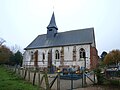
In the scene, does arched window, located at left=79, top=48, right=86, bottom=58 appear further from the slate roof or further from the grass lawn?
the grass lawn

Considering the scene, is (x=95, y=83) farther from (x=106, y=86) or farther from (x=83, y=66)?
(x=83, y=66)

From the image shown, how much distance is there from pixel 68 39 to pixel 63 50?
9.62 ft

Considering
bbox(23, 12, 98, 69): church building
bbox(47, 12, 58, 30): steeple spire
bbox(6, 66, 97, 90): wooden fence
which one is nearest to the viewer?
A: bbox(6, 66, 97, 90): wooden fence

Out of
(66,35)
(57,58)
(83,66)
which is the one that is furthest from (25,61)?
(83,66)

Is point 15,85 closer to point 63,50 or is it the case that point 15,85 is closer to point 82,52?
point 82,52

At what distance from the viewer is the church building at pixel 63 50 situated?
34.7m

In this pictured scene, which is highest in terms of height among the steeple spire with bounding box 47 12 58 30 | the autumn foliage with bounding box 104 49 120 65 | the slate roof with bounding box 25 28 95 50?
the steeple spire with bounding box 47 12 58 30

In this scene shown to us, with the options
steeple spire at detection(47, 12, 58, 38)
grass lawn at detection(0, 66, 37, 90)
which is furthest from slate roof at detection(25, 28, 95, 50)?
grass lawn at detection(0, 66, 37, 90)

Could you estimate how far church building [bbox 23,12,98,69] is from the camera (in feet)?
114

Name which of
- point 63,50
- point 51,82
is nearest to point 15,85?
point 51,82

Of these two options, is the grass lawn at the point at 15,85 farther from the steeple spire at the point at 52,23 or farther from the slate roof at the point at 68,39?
the steeple spire at the point at 52,23

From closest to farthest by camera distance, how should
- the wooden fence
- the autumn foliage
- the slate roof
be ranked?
the wooden fence, the slate roof, the autumn foliage

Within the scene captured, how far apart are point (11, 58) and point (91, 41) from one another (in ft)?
109

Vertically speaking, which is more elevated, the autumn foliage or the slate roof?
the slate roof
